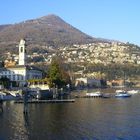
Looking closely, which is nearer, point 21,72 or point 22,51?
point 21,72

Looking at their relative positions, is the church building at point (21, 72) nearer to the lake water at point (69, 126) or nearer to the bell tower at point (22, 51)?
the bell tower at point (22, 51)

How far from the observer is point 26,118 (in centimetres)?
5728

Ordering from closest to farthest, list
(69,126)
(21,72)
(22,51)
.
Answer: (69,126), (21,72), (22,51)

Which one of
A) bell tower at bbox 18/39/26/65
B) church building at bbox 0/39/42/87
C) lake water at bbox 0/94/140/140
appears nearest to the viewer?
lake water at bbox 0/94/140/140

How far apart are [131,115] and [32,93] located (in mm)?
46371

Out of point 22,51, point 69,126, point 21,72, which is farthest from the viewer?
point 22,51

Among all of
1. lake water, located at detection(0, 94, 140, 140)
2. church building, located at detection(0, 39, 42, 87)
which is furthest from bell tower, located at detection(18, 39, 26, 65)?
lake water, located at detection(0, 94, 140, 140)

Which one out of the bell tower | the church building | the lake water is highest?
the bell tower

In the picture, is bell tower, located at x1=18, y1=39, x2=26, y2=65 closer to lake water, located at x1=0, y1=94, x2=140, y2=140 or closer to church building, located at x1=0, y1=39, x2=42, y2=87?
church building, located at x1=0, y1=39, x2=42, y2=87

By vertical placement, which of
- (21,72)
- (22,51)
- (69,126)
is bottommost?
(69,126)

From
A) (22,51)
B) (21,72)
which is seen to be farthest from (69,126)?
(22,51)

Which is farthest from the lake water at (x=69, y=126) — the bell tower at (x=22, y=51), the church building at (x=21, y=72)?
the bell tower at (x=22, y=51)

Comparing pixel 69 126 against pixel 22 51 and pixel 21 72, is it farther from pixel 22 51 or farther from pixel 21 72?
pixel 22 51

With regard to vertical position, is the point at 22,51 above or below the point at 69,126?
above
